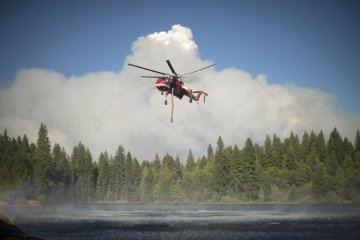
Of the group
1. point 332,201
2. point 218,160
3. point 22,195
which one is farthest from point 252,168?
point 22,195

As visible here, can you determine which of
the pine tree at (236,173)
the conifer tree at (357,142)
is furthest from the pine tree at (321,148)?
the pine tree at (236,173)

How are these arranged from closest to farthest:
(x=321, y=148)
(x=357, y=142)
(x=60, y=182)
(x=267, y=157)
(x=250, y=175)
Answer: (x=60, y=182) → (x=250, y=175) → (x=321, y=148) → (x=357, y=142) → (x=267, y=157)

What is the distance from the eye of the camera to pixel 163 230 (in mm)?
79000

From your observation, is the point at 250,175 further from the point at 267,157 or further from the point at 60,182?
the point at 60,182

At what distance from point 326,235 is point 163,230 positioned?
29.3m

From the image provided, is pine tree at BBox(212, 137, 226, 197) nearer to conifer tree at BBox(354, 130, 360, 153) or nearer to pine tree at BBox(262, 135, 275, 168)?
pine tree at BBox(262, 135, 275, 168)

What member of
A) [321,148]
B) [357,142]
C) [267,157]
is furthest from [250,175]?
[357,142]

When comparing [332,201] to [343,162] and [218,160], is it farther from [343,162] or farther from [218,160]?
[218,160]

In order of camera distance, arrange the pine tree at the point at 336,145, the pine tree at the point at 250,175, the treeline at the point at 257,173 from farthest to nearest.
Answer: the pine tree at the point at 336,145 → the pine tree at the point at 250,175 → the treeline at the point at 257,173

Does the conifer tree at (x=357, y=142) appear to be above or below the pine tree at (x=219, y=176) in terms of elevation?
above

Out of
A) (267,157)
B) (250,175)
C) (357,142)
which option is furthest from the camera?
(267,157)

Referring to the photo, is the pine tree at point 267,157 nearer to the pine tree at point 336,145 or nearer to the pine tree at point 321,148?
the pine tree at point 321,148

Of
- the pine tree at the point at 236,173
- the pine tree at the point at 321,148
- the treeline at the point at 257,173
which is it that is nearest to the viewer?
the treeline at the point at 257,173

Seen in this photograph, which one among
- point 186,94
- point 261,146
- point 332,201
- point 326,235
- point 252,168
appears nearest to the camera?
point 326,235
